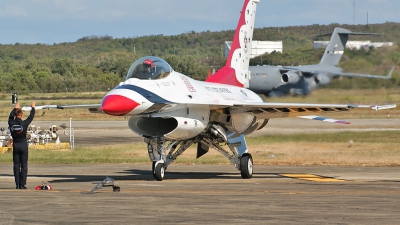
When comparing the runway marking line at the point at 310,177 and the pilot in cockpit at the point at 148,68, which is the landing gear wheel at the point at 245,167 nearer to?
the runway marking line at the point at 310,177

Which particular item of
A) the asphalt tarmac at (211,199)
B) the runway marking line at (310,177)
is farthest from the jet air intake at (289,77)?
the runway marking line at (310,177)

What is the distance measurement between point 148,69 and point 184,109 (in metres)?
1.48

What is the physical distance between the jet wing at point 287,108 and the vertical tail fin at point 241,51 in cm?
254

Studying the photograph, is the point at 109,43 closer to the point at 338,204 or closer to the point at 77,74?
the point at 77,74

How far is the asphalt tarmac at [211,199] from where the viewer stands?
37.5 ft

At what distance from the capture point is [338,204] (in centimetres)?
1325

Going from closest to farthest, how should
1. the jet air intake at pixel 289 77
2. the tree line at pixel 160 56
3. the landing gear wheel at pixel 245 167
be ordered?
the landing gear wheel at pixel 245 167
the tree line at pixel 160 56
the jet air intake at pixel 289 77

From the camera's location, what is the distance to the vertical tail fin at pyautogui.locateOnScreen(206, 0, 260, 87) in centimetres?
2406

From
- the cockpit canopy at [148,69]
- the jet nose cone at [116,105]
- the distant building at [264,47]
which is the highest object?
the distant building at [264,47]

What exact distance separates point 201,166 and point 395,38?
314 inches

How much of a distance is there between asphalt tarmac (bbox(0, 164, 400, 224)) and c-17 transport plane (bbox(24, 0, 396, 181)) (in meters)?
1.07

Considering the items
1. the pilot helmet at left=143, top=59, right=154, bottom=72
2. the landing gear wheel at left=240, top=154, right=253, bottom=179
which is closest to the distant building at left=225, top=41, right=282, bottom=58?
the landing gear wheel at left=240, top=154, right=253, bottom=179

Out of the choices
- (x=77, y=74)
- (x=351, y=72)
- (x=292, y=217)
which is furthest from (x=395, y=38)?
(x=77, y=74)

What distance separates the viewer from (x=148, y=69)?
18.6 m
